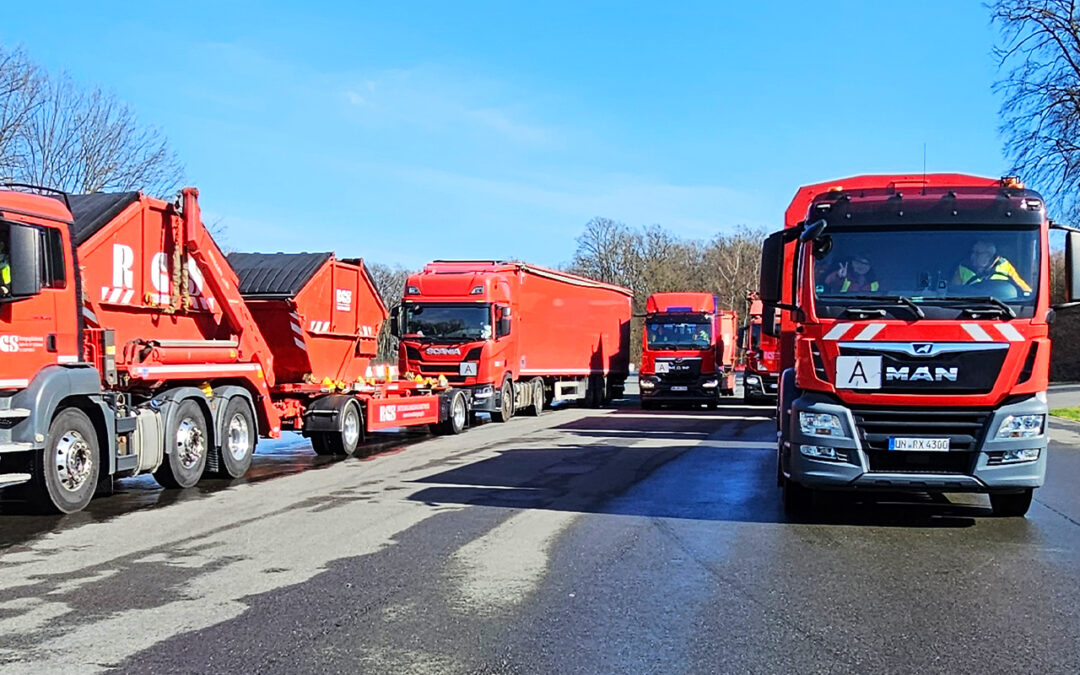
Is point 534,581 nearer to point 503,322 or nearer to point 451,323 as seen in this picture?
point 451,323

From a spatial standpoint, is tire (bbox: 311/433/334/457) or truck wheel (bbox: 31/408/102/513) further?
tire (bbox: 311/433/334/457)

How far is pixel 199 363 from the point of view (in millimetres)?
11664

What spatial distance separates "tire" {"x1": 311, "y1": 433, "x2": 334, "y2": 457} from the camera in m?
14.7

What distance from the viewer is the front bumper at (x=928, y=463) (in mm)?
7707

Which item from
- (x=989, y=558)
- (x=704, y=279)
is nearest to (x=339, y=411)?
(x=989, y=558)

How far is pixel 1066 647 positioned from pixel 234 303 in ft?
34.8

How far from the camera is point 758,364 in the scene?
27688mm

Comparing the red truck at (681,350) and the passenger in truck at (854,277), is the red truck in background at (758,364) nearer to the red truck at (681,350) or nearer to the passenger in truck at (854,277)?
the red truck at (681,350)

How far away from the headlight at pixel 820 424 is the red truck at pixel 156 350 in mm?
6906

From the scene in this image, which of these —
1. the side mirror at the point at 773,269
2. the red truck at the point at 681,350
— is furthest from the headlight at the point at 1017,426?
the red truck at the point at 681,350

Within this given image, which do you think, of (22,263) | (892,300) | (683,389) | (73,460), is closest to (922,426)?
(892,300)

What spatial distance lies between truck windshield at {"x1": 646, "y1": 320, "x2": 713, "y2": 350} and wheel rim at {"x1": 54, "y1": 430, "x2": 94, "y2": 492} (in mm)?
18907

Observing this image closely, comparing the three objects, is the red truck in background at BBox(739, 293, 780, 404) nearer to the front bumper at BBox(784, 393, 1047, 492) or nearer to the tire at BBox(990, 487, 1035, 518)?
the tire at BBox(990, 487, 1035, 518)

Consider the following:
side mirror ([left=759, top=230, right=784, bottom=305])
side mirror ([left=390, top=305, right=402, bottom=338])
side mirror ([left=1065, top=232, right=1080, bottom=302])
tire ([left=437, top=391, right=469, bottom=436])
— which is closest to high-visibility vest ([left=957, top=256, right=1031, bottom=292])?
side mirror ([left=1065, top=232, right=1080, bottom=302])
